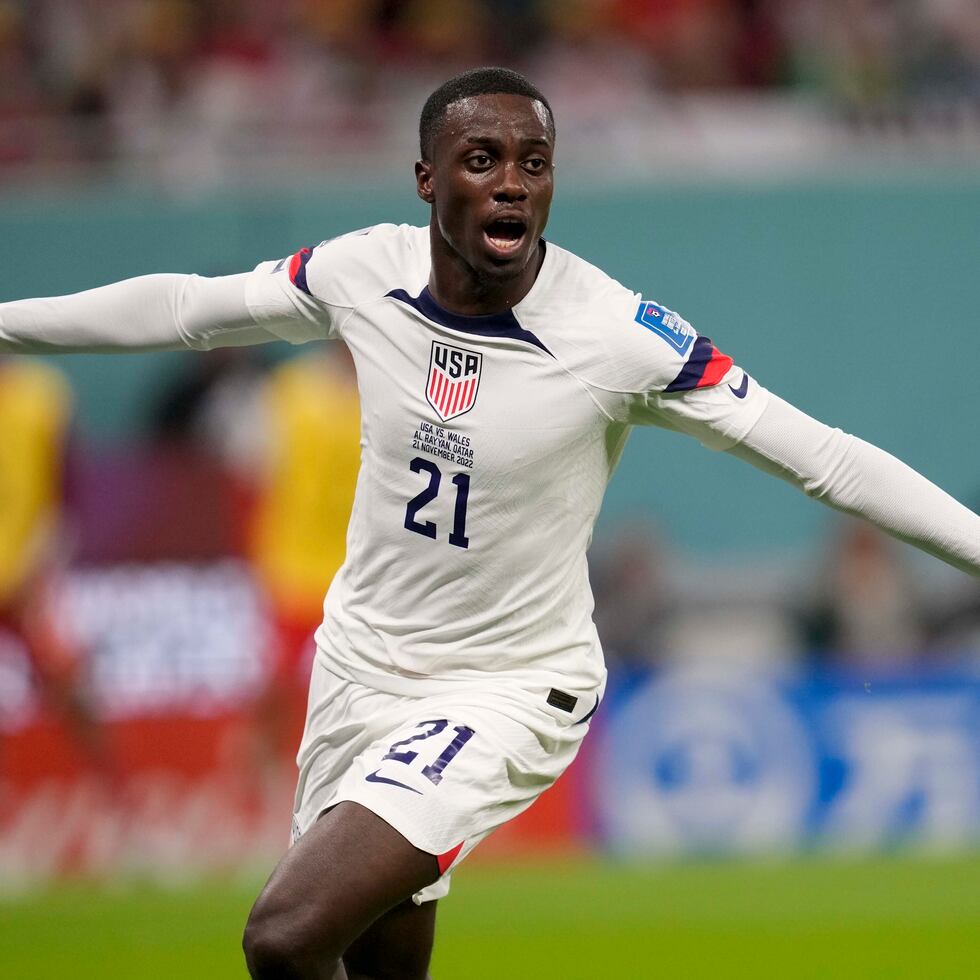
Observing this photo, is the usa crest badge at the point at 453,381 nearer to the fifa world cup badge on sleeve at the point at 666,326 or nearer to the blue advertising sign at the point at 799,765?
the fifa world cup badge on sleeve at the point at 666,326

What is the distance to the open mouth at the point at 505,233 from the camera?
4465 mm

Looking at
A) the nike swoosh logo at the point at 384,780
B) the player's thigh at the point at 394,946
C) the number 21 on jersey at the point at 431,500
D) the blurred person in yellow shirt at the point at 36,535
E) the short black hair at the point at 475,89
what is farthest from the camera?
the blurred person in yellow shirt at the point at 36,535

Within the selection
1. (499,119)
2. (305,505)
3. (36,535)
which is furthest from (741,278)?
(499,119)

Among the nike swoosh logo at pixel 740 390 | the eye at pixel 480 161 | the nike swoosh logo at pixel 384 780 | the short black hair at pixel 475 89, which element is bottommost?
the nike swoosh logo at pixel 384 780

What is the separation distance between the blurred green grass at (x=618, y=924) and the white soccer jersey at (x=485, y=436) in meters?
3.38

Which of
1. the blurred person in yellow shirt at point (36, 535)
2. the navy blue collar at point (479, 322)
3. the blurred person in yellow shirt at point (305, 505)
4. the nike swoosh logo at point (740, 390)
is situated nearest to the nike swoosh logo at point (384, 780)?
the navy blue collar at point (479, 322)

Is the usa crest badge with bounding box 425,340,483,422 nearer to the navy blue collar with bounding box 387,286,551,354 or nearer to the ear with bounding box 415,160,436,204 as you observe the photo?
the navy blue collar with bounding box 387,286,551,354

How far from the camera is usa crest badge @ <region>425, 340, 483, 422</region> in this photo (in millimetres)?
4570

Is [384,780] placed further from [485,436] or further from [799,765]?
[799,765]

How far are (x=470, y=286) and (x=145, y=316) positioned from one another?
0.81 meters

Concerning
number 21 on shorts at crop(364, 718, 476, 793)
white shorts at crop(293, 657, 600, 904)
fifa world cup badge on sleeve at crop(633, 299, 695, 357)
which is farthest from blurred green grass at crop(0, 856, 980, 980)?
fifa world cup badge on sleeve at crop(633, 299, 695, 357)

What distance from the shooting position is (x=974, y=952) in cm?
791

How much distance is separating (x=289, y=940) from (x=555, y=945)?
14.5 feet

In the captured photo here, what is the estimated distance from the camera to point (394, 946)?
476cm
